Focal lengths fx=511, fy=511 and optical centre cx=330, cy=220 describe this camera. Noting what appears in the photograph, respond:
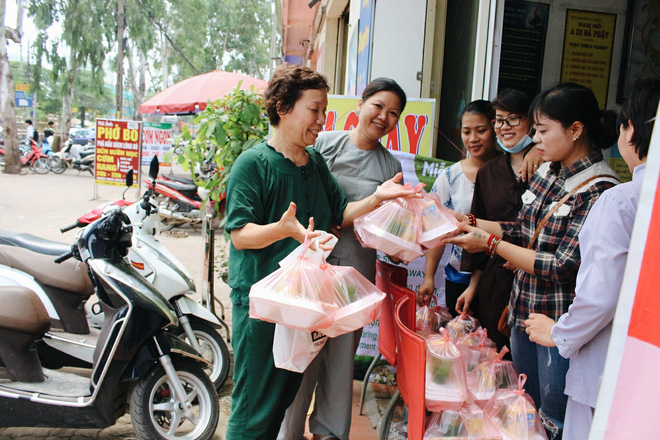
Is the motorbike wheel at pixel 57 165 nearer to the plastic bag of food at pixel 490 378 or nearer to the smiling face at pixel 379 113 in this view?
the smiling face at pixel 379 113

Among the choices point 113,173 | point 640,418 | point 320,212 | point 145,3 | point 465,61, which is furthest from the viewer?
point 145,3

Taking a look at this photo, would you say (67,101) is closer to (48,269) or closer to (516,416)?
(48,269)

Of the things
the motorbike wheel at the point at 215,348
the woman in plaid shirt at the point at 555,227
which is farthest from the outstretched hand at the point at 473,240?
the motorbike wheel at the point at 215,348

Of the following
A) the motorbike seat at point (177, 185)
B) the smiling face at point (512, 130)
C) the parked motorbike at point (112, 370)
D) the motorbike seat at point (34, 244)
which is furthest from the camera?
the motorbike seat at point (177, 185)

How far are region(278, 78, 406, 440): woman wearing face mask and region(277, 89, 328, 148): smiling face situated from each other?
1.48 feet

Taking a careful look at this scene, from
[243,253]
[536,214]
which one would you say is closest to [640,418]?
[536,214]

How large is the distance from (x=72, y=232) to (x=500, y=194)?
7981 millimetres

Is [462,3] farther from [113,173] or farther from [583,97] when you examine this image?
[113,173]

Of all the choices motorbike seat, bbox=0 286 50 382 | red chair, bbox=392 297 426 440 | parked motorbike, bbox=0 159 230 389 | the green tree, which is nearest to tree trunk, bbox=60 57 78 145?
the green tree

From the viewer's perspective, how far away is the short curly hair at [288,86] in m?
2.00

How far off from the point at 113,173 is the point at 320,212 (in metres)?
7.77

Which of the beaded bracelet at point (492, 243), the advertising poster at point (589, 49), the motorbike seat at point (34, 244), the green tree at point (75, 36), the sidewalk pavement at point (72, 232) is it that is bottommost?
the sidewalk pavement at point (72, 232)

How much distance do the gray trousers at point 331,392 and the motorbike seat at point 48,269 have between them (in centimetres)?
164

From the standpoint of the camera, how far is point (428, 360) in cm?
180
